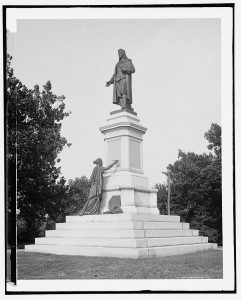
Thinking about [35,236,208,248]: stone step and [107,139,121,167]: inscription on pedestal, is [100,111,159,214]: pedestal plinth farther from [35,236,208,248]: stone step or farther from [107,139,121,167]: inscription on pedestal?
[35,236,208,248]: stone step

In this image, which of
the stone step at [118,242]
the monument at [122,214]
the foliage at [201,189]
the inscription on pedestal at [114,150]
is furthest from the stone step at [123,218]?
the foliage at [201,189]

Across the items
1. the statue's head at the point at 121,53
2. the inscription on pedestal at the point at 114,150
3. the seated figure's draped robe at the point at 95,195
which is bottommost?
the seated figure's draped robe at the point at 95,195

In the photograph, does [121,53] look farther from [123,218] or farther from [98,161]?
[123,218]

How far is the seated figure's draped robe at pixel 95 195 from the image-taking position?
549 inches

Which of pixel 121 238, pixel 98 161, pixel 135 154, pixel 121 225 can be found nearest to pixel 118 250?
pixel 121 238

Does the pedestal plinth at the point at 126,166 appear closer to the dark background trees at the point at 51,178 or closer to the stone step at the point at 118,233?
the stone step at the point at 118,233

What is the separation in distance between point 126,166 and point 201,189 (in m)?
7.36

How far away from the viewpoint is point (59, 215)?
22.0m

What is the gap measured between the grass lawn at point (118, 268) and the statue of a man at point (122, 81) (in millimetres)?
6031

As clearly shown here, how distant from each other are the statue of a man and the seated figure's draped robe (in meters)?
2.53

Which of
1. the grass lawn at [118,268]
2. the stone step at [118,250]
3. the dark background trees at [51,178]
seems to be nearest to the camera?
the grass lawn at [118,268]

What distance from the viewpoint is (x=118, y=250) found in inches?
443
